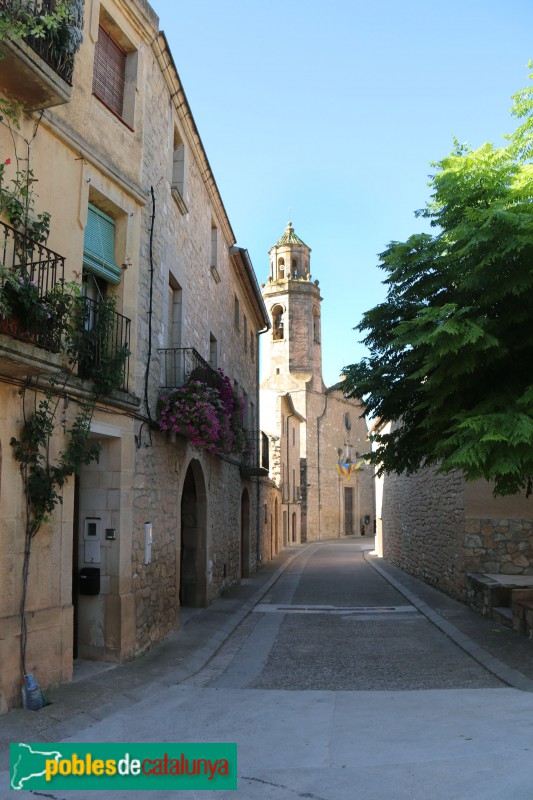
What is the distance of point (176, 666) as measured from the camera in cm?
772

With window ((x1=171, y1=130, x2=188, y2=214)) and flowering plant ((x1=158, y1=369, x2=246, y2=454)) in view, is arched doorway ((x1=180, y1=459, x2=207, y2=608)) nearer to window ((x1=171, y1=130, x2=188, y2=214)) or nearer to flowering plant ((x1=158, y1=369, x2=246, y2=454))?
flowering plant ((x1=158, y1=369, x2=246, y2=454))

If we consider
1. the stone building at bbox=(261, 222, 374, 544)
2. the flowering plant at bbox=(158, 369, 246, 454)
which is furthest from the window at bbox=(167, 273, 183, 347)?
the stone building at bbox=(261, 222, 374, 544)

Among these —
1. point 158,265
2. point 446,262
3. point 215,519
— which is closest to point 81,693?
point 158,265

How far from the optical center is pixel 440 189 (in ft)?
28.4

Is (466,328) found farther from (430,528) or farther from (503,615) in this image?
(430,528)

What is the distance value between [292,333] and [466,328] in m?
41.6

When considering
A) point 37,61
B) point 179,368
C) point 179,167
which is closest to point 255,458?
point 179,368

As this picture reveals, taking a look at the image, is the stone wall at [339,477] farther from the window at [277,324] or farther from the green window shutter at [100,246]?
the green window shutter at [100,246]

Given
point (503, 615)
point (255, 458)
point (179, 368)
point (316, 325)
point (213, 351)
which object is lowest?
point (503, 615)

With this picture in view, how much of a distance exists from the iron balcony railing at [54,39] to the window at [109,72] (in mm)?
1369

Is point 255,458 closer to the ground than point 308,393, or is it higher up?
closer to the ground

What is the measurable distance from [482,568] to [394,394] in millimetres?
4458

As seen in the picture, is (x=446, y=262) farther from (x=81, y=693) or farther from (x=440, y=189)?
(x=81, y=693)

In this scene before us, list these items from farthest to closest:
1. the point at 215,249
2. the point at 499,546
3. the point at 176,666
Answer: the point at 215,249, the point at 499,546, the point at 176,666
